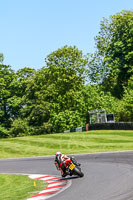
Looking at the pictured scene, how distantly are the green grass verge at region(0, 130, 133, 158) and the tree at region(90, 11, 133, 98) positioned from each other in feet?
77.8

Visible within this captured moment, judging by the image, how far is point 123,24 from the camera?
7125cm

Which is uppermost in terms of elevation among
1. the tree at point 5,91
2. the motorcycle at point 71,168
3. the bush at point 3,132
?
the tree at point 5,91

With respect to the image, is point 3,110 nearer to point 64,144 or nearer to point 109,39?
point 109,39

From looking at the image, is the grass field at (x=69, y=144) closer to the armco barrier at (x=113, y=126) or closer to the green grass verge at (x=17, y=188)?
the armco barrier at (x=113, y=126)

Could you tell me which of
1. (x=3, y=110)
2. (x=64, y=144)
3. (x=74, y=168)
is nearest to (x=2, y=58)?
(x=3, y=110)

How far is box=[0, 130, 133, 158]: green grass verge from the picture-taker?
35.3 metres

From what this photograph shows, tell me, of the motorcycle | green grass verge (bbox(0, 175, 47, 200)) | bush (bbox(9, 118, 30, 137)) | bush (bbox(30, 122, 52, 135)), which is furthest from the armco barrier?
the motorcycle

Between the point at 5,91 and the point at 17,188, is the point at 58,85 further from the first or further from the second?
the point at 17,188

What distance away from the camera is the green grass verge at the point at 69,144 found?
35281mm

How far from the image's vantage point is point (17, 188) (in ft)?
51.8

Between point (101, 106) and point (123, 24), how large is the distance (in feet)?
59.1

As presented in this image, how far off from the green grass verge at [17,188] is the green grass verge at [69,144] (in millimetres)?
15385

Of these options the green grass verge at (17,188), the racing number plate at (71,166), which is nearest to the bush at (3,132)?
the green grass verge at (17,188)

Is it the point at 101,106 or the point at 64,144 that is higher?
the point at 101,106
